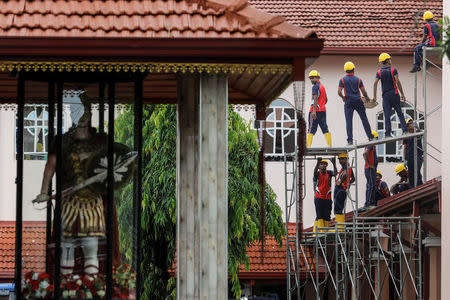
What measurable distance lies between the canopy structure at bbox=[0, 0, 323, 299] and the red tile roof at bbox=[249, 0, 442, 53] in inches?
712

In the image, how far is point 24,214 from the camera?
1322cm

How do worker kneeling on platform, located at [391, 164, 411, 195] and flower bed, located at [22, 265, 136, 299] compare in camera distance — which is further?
worker kneeling on platform, located at [391, 164, 411, 195]

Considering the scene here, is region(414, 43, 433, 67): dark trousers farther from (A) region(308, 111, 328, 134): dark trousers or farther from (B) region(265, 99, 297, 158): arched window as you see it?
(B) region(265, 99, 297, 158): arched window

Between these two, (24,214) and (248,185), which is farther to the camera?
(248,185)

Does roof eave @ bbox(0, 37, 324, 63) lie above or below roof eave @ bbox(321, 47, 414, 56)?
below

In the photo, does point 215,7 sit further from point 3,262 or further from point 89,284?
point 3,262

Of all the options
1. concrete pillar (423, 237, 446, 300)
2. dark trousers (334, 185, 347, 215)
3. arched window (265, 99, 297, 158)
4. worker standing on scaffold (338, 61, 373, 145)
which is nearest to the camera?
concrete pillar (423, 237, 446, 300)

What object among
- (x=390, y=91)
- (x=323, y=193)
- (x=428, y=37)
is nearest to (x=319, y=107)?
(x=390, y=91)

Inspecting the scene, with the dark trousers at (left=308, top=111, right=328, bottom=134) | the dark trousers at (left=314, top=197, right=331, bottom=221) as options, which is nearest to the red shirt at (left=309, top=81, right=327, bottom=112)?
the dark trousers at (left=308, top=111, right=328, bottom=134)

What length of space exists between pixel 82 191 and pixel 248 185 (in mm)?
11135

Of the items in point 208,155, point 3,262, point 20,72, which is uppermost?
point 20,72

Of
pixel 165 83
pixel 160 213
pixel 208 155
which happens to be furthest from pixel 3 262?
pixel 208 155

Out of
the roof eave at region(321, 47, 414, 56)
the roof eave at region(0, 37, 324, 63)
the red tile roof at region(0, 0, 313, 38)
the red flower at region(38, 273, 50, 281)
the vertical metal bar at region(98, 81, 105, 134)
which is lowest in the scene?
the red flower at region(38, 273, 50, 281)

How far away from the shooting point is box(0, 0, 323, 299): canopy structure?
1272cm
